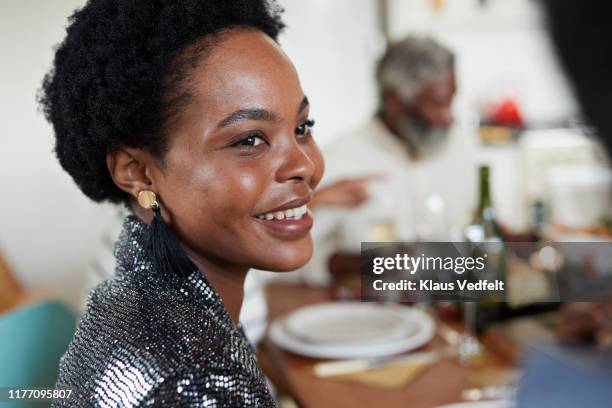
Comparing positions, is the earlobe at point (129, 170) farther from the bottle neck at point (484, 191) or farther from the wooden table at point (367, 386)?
the bottle neck at point (484, 191)

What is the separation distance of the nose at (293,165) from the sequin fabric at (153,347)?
11 centimetres

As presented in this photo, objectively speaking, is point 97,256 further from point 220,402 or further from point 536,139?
point 536,139

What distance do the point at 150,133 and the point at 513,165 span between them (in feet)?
9.25

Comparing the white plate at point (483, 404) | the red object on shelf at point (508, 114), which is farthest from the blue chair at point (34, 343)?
the red object on shelf at point (508, 114)

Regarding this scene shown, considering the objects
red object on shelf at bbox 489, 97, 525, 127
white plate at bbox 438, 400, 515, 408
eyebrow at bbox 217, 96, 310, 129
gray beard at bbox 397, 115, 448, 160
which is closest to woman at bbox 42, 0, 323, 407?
eyebrow at bbox 217, 96, 310, 129

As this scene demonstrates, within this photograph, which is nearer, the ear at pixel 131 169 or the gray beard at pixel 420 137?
the ear at pixel 131 169

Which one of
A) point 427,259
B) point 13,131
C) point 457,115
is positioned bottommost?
point 457,115

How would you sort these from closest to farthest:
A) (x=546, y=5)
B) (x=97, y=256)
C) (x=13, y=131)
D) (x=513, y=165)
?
(x=546, y=5), (x=13, y=131), (x=97, y=256), (x=513, y=165)

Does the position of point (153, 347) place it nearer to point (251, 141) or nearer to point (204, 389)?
point (204, 389)

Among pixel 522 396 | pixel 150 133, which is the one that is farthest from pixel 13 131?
pixel 522 396

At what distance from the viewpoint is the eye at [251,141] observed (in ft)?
1.67

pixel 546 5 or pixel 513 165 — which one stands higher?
pixel 546 5

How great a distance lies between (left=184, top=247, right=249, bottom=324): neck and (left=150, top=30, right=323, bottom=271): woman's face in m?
0.02

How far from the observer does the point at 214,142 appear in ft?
1.66
